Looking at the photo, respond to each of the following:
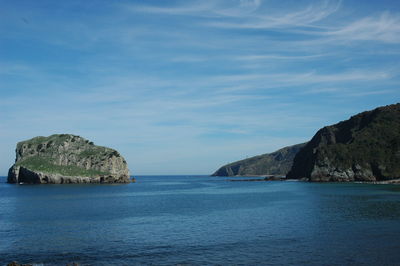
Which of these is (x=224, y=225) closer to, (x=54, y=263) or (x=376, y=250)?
(x=376, y=250)

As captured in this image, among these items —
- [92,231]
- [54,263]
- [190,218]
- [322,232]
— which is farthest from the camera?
[190,218]

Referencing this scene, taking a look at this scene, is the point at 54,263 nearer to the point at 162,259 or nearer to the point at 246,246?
the point at 162,259

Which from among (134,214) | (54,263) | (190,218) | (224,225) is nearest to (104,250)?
(54,263)

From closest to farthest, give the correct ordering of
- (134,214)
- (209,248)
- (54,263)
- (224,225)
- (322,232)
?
(54,263), (209,248), (322,232), (224,225), (134,214)

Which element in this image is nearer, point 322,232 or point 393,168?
point 322,232

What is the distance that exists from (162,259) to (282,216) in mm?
35754

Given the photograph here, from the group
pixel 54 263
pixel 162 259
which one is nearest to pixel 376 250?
pixel 162 259

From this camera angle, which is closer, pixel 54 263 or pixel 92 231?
pixel 54 263

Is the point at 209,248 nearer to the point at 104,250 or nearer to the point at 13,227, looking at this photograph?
the point at 104,250

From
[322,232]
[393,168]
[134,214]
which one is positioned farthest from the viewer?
[393,168]

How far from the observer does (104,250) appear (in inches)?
1667

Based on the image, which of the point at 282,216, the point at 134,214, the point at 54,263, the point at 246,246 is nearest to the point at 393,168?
the point at 282,216

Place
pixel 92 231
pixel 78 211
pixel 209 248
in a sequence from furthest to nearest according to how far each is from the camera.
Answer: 1. pixel 78 211
2. pixel 92 231
3. pixel 209 248

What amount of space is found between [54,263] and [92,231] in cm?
1794
